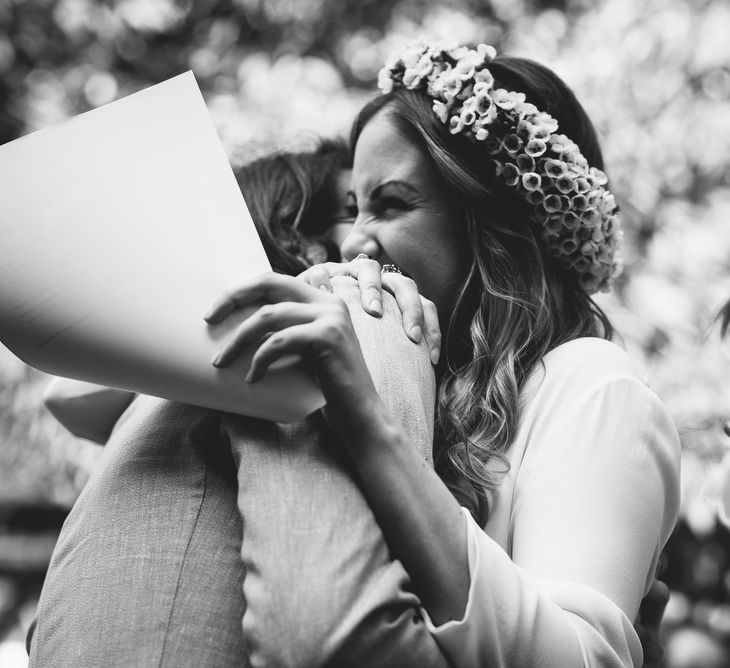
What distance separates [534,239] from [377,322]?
0.83 m

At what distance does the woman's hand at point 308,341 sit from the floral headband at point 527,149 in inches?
38.8

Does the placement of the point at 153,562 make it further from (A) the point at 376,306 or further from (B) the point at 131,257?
(A) the point at 376,306

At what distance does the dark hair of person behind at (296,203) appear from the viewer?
2461 millimetres

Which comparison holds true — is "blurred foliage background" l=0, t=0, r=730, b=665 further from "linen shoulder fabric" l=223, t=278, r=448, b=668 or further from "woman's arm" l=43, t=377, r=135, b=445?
"linen shoulder fabric" l=223, t=278, r=448, b=668

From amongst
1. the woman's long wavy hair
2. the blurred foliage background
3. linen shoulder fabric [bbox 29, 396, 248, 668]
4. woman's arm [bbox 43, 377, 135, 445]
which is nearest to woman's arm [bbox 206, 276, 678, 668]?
linen shoulder fabric [bbox 29, 396, 248, 668]

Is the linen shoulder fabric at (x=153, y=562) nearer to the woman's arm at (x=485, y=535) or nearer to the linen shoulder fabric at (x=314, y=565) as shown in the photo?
the linen shoulder fabric at (x=314, y=565)

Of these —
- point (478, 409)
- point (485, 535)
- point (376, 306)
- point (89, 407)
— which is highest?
point (376, 306)

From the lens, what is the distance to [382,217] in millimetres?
1987

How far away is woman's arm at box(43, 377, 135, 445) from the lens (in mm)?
2078

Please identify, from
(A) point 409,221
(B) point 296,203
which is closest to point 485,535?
(A) point 409,221

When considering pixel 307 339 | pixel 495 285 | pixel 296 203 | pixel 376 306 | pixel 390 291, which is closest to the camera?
pixel 307 339

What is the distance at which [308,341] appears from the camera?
1021 mm

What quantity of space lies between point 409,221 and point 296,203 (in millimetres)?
726

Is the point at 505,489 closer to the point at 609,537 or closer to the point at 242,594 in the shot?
the point at 609,537
